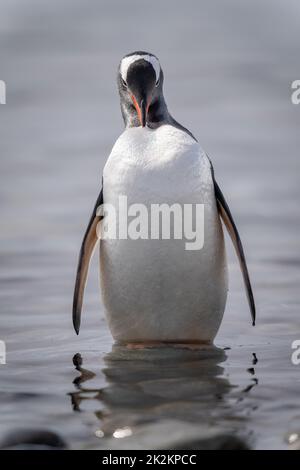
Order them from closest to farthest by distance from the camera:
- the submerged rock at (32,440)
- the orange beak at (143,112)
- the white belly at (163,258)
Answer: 1. the submerged rock at (32,440)
2. the white belly at (163,258)
3. the orange beak at (143,112)

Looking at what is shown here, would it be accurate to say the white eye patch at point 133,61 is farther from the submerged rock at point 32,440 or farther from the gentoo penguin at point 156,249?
the submerged rock at point 32,440

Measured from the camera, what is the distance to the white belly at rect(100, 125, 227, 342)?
443 cm

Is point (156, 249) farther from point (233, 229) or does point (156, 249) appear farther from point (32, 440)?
point (32, 440)

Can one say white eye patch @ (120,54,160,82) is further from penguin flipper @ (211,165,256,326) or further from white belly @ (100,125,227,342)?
penguin flipper @ (211,165,256,326)

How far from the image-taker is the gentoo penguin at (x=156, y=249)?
444cm

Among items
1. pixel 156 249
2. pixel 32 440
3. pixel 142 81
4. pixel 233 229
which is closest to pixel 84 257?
pixel 156 249

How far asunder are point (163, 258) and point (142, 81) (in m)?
0.91

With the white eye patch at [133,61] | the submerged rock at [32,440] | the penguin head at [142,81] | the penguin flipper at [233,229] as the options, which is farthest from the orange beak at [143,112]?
the submerged rock at [32,440]

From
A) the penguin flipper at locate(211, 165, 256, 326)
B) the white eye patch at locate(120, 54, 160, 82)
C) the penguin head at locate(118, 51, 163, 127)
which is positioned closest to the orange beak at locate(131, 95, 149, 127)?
the penguin head at locate(118, 51, 163, 127)

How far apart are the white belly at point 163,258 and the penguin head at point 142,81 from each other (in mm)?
127

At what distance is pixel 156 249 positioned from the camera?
4457 mm

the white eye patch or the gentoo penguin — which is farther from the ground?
the white eye patch

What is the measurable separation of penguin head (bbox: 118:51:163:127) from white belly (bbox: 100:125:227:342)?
0.13 m
